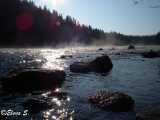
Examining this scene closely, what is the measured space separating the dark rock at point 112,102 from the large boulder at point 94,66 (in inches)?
435

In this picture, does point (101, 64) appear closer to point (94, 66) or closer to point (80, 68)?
point (94, 66)

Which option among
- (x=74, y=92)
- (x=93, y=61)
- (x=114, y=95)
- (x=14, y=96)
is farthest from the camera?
(x=93, y=61)

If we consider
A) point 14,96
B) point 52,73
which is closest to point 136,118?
point 14,96

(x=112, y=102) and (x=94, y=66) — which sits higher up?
(x=112, y=102)

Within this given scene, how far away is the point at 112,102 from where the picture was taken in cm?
770

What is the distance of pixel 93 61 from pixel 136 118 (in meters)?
15.6

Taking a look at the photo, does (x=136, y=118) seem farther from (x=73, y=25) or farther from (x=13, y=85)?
(x=73, y=25)

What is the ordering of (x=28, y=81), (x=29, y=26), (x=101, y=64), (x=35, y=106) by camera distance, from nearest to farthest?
1. (x=35, y=106)
2. (x=28, y=81)
3. (x=101, y=64)
4. (x=29, y=26)

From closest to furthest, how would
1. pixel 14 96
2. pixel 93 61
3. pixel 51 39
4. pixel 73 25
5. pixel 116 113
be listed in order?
1. pixel 116 113
2. pixel 14 96
3. pixel 93 61
4. pixel 51 39
5. pixel 73 25

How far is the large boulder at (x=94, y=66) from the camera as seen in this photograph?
64.5 feet

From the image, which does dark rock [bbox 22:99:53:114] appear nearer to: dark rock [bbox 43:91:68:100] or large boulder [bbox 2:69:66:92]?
dark rock [bbox 43:91:68:100]

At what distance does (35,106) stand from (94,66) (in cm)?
1430

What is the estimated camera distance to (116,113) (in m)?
7.18

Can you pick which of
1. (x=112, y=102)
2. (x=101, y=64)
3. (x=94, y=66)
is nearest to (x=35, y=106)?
(x=112, y=102)
